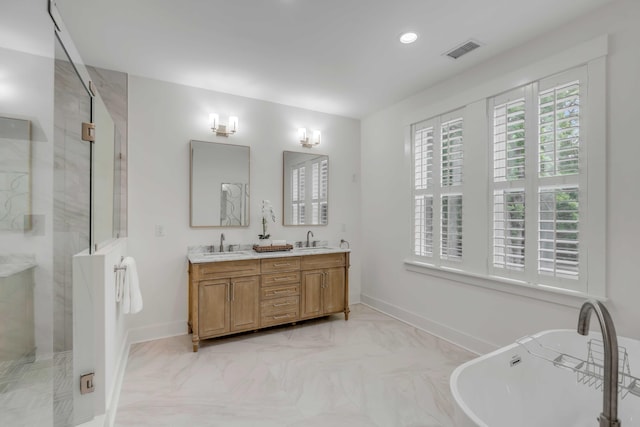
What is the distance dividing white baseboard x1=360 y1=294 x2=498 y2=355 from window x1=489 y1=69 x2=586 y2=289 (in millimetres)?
729

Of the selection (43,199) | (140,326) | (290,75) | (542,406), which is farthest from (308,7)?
(140,326)

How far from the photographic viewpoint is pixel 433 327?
333cm

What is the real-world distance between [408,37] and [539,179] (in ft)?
5.17

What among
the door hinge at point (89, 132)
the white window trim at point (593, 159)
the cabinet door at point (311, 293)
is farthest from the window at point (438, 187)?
the door hinge at point (89, 132)

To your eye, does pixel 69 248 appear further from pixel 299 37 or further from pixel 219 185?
pixel 299 37

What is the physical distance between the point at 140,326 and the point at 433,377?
291 cm

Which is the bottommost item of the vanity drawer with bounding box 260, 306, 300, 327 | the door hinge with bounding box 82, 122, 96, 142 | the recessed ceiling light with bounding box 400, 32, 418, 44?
the vanity drawer with bounding box 260, 306, 300, 327

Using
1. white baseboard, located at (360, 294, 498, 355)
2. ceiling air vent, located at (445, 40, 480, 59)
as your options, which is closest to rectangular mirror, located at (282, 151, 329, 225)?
white baseboard, located at (360, 294, 498, 355)

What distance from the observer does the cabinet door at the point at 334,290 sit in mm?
3652

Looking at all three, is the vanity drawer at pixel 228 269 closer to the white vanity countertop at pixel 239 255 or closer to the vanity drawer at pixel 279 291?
the white vanity countertop at pixel 239 255

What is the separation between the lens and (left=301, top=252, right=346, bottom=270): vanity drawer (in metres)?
3.52

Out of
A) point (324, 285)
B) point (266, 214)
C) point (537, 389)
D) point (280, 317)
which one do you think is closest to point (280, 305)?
point (280, 317)

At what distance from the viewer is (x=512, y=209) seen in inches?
103

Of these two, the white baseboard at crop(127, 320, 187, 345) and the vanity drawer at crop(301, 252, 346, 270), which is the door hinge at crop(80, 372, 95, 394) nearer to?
the white baseboard at crop(127, 320, 187, 345)
